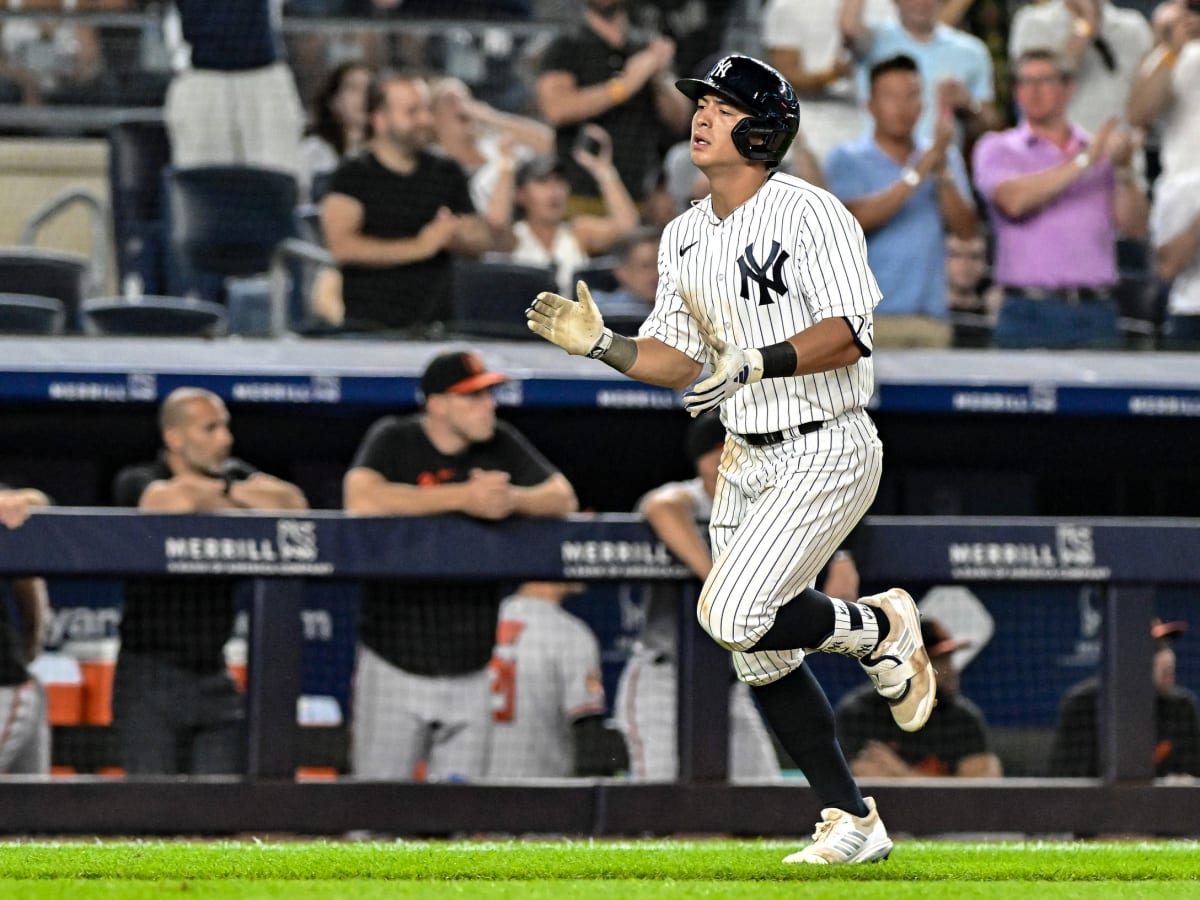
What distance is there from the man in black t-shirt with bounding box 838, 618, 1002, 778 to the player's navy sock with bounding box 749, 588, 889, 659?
5.82 ft

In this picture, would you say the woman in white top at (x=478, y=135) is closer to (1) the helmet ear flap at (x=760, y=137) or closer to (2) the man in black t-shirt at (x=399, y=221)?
(2) the man in black t-shirt at (x=399, y=221)

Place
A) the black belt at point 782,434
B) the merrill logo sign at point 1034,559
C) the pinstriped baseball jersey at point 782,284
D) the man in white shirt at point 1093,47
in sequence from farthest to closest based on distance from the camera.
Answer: the man in white shirt at point 1093,47
the merrill logo sign at point 1034,559
the black belt at point 782,434
the pinstriped baseball jersey at point 782,284

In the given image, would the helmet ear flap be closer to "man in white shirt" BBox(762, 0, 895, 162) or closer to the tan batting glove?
the tan batting glove

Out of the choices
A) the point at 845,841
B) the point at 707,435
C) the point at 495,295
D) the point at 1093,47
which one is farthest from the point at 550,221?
the point at 845,841

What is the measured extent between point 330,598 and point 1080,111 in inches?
177

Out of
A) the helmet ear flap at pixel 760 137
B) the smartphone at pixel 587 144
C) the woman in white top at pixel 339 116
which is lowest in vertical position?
the helmet ear flap at pixel 760 137

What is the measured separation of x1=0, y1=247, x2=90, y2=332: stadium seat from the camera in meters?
8.04

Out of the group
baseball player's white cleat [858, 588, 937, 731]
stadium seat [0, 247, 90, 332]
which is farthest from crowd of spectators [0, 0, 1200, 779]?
baseball player's white cleat [858, 588, 937, 731]

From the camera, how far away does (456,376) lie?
621 centimetres

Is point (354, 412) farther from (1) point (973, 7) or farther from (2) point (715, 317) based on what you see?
(1) point (973, 7)

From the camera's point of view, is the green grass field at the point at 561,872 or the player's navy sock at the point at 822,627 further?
the player's navy sock at the point at 822,627

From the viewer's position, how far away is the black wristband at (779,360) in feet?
13.6

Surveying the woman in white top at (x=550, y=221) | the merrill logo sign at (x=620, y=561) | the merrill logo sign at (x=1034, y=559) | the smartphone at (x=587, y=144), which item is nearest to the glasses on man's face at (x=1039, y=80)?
the woman in white top at (x=550, y=221)

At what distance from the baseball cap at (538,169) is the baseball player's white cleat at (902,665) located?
4033 millimetres
